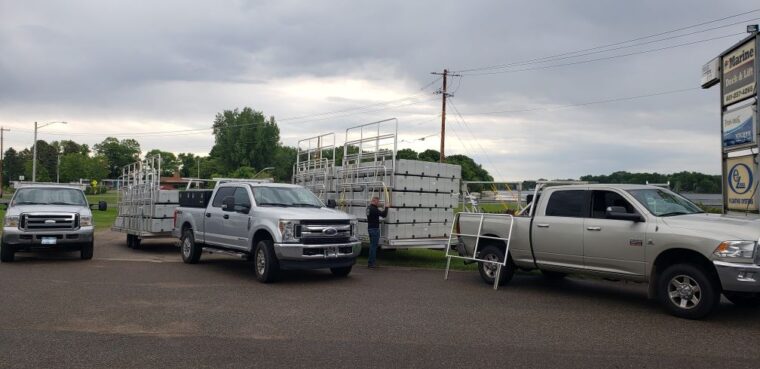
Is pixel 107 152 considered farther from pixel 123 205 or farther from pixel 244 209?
pixel 244 209

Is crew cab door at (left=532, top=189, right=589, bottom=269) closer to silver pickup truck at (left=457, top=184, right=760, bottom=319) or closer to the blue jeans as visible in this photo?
silver pickup truck at (left=457, top=184, right=760, bottom=319)

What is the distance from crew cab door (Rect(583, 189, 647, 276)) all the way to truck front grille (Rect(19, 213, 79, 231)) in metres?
11.8

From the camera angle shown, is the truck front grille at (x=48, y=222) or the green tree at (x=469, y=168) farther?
the green tree at (x=469, y=168)

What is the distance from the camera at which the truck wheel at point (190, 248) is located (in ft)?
47.6

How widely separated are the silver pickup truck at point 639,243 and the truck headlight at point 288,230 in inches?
139

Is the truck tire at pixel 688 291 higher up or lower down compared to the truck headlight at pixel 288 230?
lower down

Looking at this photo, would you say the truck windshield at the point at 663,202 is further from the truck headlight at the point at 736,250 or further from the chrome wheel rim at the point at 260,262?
the chrome wheel rim at the point at 260,262

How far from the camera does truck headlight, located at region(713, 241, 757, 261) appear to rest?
7622 mm

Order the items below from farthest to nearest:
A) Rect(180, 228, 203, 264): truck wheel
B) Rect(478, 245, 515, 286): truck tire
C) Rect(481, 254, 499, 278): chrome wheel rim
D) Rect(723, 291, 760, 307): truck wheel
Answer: Rect(180, 228, 203, 264): truck wheel
Rect(481, 254, 499, 278): chrome wheel rim
Rect(478, 245, 515, 286): truck tire
Rect(723, 291, 760, 307): truck wheel

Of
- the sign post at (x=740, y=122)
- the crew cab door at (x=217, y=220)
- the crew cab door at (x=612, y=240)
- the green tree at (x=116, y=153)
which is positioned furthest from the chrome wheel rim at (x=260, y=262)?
the green tree at (x=116, y=153)

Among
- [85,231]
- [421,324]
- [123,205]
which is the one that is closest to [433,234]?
[421,324]

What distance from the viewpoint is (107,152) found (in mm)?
152500

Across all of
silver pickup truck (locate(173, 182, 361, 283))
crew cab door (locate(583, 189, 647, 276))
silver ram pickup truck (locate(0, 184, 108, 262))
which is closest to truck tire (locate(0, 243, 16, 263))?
silver ram pickup truck (locate(0, 184, 108, 262))

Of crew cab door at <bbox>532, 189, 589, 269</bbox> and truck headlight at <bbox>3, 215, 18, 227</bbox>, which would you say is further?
truck headlight at <bbox>3, 215, 18, 227</bbox>
